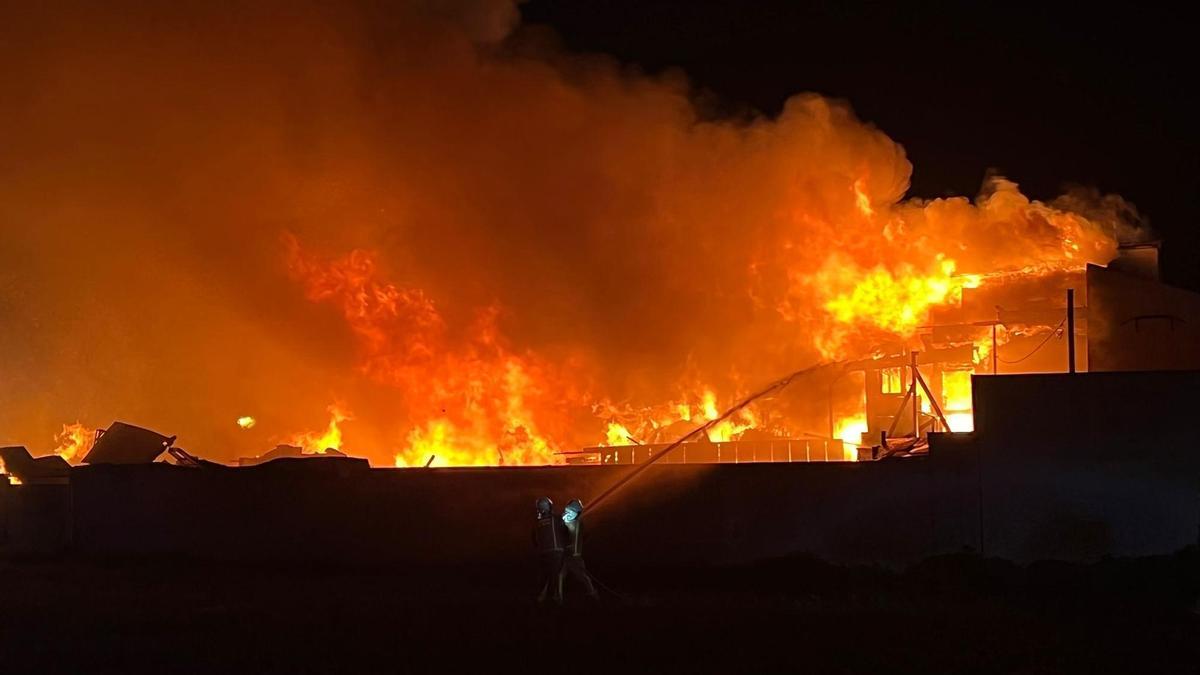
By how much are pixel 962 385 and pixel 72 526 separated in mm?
19827

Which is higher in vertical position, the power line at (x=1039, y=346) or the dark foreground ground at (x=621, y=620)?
the power line at (x=1039, y=346)

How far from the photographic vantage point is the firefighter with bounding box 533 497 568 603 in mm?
16938

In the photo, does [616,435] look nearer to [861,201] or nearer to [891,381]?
[891,381]

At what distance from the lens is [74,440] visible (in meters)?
42.2

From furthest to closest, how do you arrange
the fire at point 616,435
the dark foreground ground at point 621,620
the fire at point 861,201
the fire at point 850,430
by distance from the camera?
the fire at point 616,435
the fire at point 861,201
the fire at point 850,430
the dark foreground ground at point 621,620

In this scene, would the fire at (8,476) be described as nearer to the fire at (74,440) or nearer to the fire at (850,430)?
the fire at (74,440)

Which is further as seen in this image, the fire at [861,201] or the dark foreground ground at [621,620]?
the fire at [861,201]

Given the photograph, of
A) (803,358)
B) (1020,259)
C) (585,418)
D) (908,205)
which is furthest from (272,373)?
(1020,259)

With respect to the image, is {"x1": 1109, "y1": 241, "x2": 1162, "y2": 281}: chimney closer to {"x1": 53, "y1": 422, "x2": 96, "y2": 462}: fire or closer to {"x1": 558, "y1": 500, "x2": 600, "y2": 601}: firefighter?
{"x1": 558, "y1": 500, "x2": 600, "y2": 601}: firefighter

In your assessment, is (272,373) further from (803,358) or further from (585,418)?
(803,358)

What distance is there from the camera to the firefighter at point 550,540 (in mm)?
16938

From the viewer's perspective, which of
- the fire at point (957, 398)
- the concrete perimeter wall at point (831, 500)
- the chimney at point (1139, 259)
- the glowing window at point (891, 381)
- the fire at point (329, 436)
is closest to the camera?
the concrete perimeter wall at point (831, 500)

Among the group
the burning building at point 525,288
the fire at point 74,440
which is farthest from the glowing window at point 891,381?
the fire at point 74,440

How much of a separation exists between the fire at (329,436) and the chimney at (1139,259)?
70.9 ft
